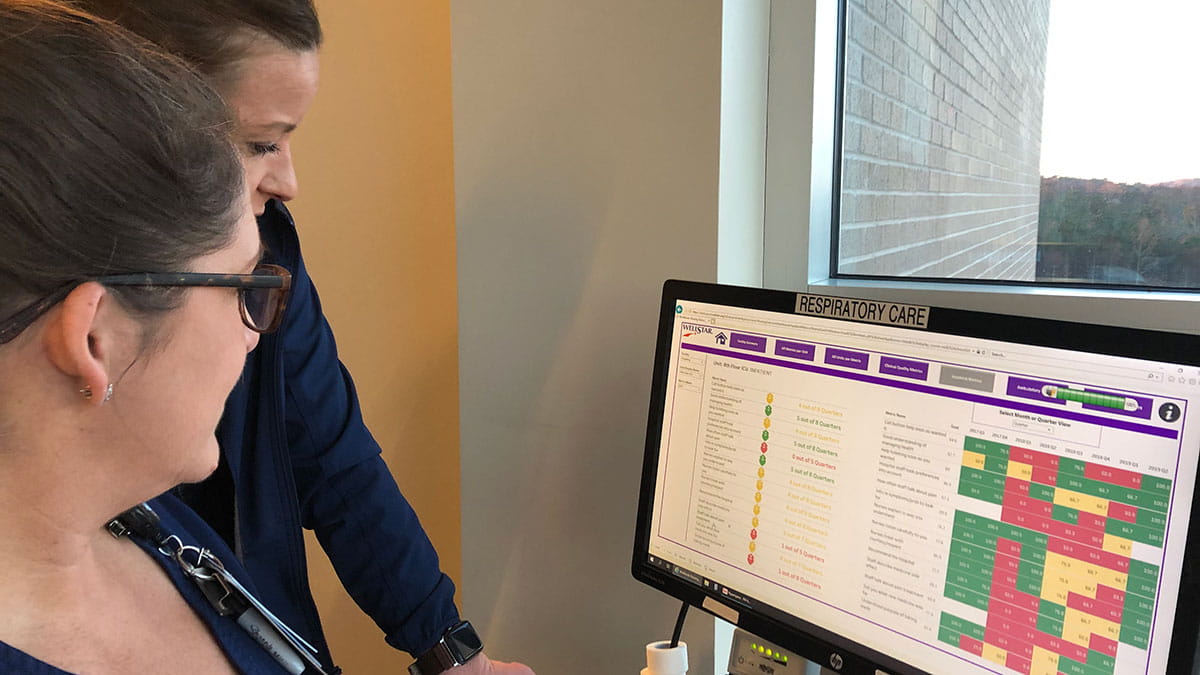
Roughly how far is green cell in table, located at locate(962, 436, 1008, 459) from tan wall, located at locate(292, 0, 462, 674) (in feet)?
3.16

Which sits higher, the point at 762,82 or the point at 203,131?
the point at 762,82

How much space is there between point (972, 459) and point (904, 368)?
106 mm

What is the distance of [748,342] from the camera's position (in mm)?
1049

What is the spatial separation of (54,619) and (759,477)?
0.68 meters

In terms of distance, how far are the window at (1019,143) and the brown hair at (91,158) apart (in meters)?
0.92

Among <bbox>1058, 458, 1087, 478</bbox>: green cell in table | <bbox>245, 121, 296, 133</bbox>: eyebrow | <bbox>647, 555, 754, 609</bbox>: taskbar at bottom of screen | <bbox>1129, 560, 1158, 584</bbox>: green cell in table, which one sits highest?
<bbox>245, 121, 296, 133</bbox>: eyebrow

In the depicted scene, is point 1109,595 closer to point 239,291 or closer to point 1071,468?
point 1071,468

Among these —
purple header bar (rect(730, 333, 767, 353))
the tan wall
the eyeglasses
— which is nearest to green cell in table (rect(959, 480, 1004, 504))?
purple header bar (rect(730, 333, 767, 353))

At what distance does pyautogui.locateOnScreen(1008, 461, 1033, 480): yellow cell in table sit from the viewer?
0.83 m

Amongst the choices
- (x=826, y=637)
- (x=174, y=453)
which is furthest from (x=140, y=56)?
(x=826, y=637)

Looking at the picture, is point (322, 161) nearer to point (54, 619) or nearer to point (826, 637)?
point (54, 619)

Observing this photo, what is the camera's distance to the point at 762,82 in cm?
131

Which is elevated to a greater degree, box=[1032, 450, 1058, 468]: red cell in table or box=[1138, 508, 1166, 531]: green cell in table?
box=[1032, 450, 1058, 468]: red cell in table

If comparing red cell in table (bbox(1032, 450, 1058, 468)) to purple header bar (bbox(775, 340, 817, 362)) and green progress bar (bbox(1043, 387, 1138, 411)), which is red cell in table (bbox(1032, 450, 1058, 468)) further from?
purple header bar (bbox(775, 340, 817, 362))
